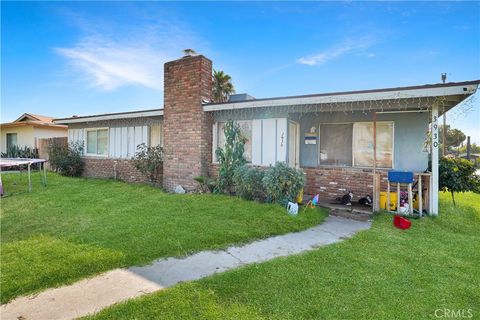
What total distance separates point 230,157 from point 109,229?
4070 millimetres

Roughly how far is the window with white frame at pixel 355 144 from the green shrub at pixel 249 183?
2440mm

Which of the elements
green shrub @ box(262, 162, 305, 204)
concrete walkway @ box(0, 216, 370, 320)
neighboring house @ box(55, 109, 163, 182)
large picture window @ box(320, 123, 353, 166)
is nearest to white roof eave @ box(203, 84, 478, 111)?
green shrub @ box(262, 162, 305, 204)

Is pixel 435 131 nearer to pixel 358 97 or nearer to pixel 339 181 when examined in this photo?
pixel 358 97

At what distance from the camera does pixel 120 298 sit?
267cm

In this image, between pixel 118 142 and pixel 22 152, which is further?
pixel 22 152

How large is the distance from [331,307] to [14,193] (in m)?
10.3

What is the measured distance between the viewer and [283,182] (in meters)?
6.48

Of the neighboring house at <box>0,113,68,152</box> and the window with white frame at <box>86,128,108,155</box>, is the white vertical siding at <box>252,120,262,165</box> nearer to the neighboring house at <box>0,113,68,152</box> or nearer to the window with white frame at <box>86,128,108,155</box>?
the window with white frame at <box>86,128,108,155</box>

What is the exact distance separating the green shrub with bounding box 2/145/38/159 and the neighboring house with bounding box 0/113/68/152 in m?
0.48

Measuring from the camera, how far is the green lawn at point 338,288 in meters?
2.44

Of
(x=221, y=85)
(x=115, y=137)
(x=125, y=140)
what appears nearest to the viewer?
(x=125, y=140)

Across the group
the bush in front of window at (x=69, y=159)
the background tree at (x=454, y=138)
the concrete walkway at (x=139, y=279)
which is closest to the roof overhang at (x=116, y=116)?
the bush in front of window at (x=69, y=159)

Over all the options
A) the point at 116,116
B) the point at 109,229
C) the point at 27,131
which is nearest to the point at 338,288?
the point at 109,229

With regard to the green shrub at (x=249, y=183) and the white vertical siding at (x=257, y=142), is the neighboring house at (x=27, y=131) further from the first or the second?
the green shrub at (x=249, y=183)
